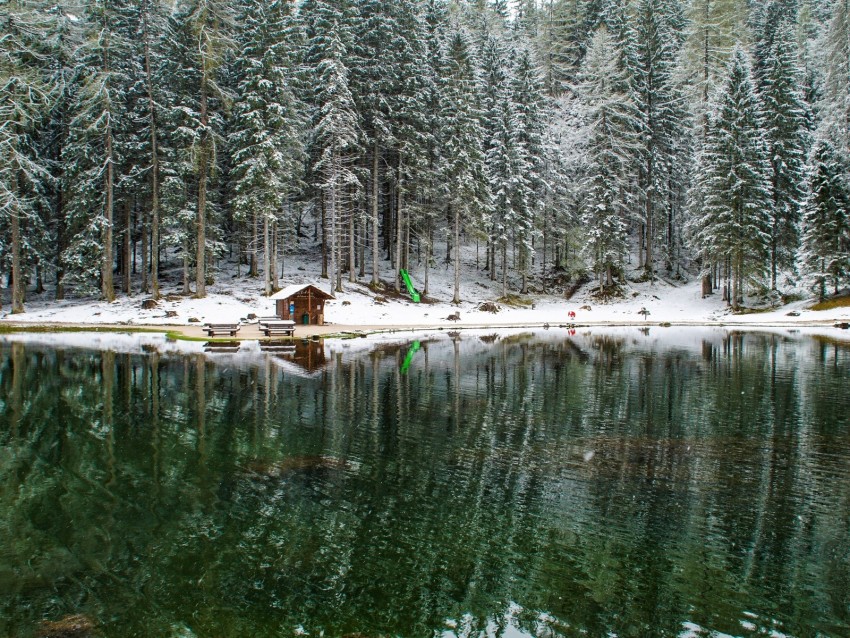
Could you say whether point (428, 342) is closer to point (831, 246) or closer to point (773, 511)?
point (773, 511)

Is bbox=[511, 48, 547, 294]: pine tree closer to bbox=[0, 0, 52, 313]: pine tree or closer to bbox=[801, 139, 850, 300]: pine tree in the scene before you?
bbox=[801, 139, 850, 300]: pine tree

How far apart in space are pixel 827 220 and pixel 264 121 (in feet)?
132

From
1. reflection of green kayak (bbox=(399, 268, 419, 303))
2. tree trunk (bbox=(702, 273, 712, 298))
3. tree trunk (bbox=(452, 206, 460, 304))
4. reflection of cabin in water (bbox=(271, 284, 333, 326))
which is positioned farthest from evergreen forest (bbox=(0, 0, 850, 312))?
reflection of cabin in water (bbox=(271, 284, 333, 326))

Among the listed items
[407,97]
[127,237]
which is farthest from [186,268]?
[407,97]

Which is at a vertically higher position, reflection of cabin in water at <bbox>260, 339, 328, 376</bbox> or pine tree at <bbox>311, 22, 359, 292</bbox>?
pine tree at <bbox>311, 22, 359, 292</bbox>

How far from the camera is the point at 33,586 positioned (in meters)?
6.63

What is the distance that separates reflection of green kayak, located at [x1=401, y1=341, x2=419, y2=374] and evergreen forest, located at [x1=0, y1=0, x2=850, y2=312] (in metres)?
14.8

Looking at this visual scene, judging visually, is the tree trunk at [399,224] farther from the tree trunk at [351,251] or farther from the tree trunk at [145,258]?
the tree trunk at [145,258]

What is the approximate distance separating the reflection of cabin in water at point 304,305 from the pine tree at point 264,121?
14.9ft

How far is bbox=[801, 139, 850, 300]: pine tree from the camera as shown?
4134 cm

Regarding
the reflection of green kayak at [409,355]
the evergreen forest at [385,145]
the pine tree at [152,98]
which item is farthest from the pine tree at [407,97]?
the reflection of green kayak at [409,355]

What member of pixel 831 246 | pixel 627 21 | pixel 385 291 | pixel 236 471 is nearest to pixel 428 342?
pixel 385 291

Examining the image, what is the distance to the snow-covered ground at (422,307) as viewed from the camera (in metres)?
38.5

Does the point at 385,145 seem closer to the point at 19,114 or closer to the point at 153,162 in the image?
the point at 153,162
